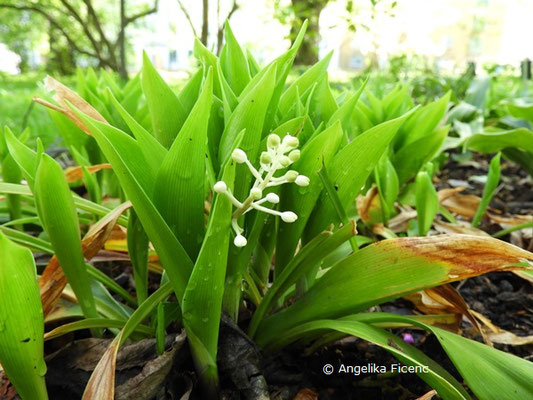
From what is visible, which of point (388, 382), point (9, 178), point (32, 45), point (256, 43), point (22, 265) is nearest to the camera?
point (22, 265)

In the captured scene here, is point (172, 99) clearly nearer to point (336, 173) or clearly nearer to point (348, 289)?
point (336, 173)

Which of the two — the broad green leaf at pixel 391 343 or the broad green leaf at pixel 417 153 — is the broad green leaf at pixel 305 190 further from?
the broad green leaf at pixel 417 153

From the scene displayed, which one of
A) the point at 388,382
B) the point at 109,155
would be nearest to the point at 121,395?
the point at 109,155

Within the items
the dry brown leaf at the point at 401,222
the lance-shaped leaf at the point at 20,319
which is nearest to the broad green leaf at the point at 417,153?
the dry brown leaf at the point at 401,222

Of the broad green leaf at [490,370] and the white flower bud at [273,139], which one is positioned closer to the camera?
the white flower bud at [273,139]

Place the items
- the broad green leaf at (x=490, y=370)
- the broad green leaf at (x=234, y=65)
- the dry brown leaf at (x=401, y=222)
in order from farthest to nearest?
the dry brown leaf at (x=401, y=222)
the broad green leaf at (x=234, y=65)
the broad green leaf at (x=490, y=370)

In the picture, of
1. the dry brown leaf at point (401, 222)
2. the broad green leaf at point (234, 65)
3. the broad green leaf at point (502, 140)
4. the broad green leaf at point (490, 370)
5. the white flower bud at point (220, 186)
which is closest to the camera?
the white flower bud at point (220, 186)

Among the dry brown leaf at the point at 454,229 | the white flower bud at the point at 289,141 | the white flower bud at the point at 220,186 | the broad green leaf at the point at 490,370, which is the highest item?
the white flower bud at the point at 289,141
